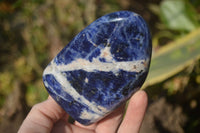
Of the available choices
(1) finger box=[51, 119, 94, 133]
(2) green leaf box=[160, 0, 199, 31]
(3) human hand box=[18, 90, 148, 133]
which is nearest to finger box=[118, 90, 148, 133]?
(3) human hand box=[18, 90, 148, 133]

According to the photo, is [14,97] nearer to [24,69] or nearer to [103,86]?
[24,69]

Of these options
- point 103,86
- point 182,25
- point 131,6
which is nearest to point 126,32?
point 103,86

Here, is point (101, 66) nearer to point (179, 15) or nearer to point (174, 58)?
point (174, 58)

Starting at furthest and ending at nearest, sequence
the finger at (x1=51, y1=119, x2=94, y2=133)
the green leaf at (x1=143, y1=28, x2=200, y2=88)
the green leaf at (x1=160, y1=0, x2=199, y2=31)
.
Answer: the green leaf at (x1=160, y1=0, x2=199, y2=31) → the green leaf at (x1=143, y1=28, x2=200, y2=88) → the finger at (x1=51, y1=119, x2=94, y2=133)

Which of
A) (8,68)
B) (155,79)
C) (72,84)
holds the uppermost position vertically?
(72,84)

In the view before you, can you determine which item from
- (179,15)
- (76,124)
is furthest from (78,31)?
(76,124)

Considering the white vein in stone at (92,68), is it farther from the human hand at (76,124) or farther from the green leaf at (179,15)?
the green leaf at (179,15)

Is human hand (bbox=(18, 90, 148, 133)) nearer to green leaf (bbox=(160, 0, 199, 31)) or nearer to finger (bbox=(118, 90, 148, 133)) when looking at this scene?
finger (bbox=(118, 90, 148, 133))
